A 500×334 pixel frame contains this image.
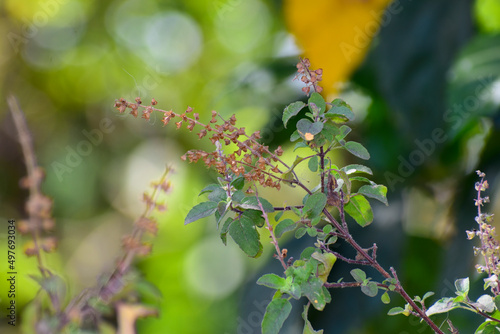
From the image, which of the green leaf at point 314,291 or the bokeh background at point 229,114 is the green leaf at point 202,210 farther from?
the bokeh background at point 229,114

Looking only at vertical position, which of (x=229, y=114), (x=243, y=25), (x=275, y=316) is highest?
(x=243, y=25)

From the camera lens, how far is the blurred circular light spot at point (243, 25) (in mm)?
1970

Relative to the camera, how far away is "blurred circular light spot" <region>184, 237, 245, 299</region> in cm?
193

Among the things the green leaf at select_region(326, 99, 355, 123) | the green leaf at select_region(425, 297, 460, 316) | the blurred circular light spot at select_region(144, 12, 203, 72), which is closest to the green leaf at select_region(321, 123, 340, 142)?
the green leaf at select_region(326, 99, 355, 123)

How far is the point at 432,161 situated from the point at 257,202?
0.89 m

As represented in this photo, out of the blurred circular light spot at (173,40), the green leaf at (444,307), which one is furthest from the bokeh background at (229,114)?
the green leaf at (444,307)

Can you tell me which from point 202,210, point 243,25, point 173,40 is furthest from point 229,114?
point 202,210

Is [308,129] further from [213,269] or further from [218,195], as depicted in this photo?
[213,269]

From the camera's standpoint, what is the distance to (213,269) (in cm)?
193

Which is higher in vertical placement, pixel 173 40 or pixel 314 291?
pixel 173 40

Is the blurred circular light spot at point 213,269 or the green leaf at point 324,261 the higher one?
the blurred circular light spot at point 213,269

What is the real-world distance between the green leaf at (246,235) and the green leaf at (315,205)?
4cm

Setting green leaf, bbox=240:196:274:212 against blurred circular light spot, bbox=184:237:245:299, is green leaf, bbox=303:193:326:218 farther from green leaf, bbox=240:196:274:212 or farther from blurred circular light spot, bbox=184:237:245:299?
blurred circular light spot, bbox=184:237:245:299

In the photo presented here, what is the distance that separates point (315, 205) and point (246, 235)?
0.17ft
